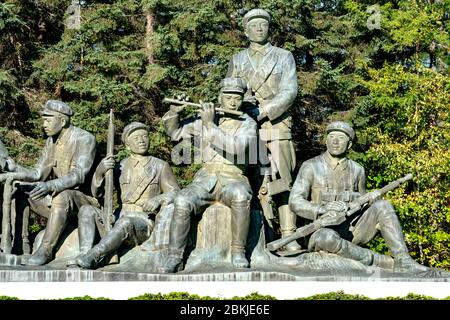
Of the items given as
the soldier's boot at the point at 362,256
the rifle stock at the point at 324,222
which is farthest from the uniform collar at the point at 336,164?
the soldier's boot at the point at 362,256

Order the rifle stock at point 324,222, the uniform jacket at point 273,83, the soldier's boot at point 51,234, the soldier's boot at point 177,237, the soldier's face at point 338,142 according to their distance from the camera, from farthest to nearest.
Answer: the uniform jacket at point 273,83
the soldier's face at point 338,142
the soldier's boot at point 51,234
the rifle stock at point 324,222
the soldier's boot at point 177,237

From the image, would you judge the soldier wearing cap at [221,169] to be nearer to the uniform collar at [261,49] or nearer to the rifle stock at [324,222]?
the rifle stock at [324,222]

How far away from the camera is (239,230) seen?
11.6 m

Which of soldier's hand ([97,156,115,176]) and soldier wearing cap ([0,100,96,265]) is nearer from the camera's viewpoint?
soldier wearing cap ([0,100,96,265])

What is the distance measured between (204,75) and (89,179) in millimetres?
10661

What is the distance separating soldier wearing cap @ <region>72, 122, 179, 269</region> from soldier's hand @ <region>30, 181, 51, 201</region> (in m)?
0.53

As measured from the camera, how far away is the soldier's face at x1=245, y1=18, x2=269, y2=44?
13.0 meters

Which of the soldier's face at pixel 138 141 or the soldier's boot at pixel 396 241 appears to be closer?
the soldier's boot at pixel 396 241

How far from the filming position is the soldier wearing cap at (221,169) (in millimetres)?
11570

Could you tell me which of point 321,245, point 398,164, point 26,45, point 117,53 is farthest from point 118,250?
point 26,45

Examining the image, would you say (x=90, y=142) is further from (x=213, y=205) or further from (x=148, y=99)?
(x=148, y=99)

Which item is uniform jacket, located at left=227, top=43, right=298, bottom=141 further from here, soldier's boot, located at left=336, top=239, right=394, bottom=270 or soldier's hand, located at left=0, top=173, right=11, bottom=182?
soldier's hand, located at left=0, top=173, right=11, bottom=182

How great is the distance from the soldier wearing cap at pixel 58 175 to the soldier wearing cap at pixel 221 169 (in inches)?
50.3

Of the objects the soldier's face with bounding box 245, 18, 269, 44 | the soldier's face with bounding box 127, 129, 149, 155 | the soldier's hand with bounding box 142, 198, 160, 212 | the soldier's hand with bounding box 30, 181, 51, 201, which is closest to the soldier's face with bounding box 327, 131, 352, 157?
the soldier's face with bounding box 245, 18, 269, 44
